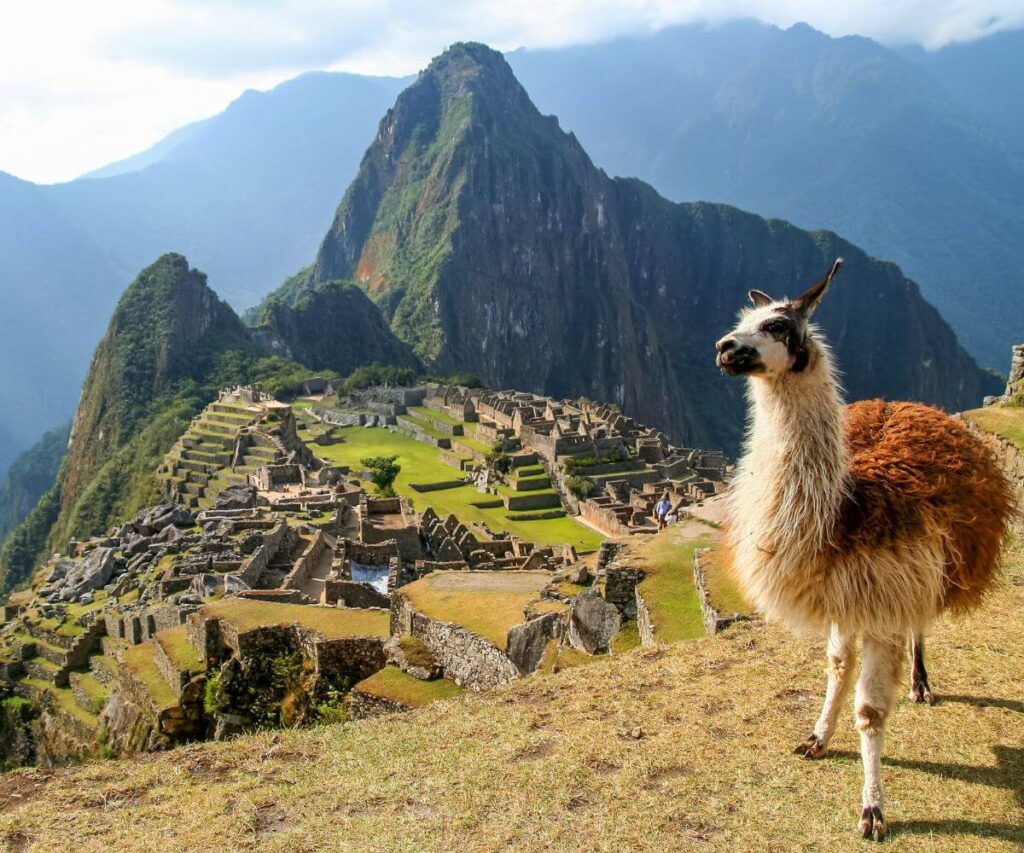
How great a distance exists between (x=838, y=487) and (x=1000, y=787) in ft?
5.21

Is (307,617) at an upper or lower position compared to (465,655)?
lower

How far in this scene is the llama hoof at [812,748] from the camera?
15.7 ft

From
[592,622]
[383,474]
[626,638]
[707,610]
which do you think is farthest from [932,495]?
[383,474]

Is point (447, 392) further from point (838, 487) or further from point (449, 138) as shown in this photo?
point (449, 138)

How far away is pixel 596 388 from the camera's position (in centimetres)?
15125

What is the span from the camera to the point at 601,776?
16.2ft

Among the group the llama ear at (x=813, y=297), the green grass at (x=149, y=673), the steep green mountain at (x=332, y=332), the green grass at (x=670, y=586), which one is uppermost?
the steep green mountain at (x=332, y=332)

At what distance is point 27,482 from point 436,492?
259ft

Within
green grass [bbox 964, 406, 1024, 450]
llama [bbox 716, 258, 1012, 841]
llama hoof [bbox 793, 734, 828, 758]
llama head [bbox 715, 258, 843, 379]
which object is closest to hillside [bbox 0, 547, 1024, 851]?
llama hoof [bbox 793, 734, 828, 758]

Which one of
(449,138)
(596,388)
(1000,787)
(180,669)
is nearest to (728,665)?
(1000,787)

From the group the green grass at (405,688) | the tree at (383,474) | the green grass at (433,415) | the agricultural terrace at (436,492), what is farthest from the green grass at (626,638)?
the green grass at (433,415)

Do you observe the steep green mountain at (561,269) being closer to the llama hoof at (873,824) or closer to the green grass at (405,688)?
the green grass at (405,688)

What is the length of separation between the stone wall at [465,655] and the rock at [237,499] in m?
18.2

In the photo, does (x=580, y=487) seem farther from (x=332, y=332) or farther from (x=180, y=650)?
(x=332, y=332)
